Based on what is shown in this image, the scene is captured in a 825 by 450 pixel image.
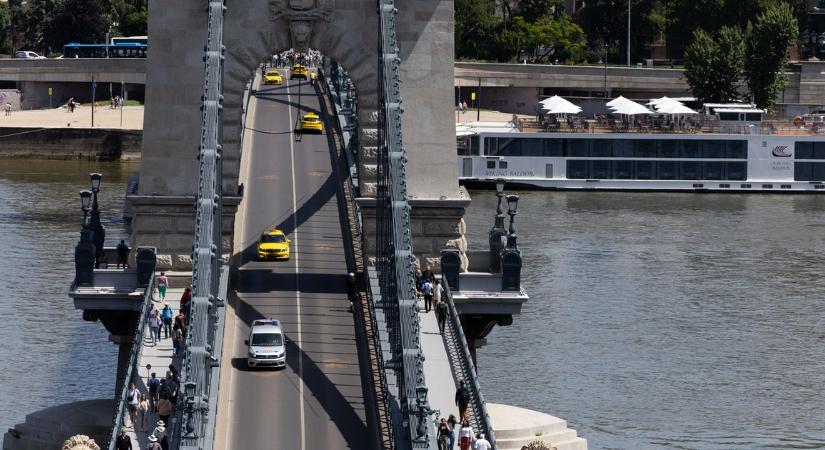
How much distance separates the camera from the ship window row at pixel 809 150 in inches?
4683

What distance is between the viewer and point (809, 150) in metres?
119

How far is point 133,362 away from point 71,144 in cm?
9166

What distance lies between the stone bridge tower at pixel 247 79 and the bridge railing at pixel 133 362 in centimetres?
291

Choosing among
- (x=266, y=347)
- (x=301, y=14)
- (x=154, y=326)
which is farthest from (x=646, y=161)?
(x=266, y=347)

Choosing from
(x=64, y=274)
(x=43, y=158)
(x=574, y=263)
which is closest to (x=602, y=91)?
(x=43, y=158)

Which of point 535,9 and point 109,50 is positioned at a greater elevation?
point 535,9

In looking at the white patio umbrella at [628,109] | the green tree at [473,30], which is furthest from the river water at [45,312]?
the green tree at [473,30]

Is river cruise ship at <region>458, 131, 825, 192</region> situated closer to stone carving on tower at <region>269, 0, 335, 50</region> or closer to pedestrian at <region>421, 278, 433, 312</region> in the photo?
stone carving on tower at <region>269, 0, 335, 50</region>

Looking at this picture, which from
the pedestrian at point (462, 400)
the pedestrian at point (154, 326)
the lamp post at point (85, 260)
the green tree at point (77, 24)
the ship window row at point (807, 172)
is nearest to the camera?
the pedestrian at point (462, 400)

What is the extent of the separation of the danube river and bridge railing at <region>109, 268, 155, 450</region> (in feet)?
43.0

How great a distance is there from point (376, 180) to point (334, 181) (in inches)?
1179

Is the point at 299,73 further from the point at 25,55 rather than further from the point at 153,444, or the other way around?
the point at 153,444

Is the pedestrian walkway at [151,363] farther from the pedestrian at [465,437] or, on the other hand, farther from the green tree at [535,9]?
the green tree at [535,9]

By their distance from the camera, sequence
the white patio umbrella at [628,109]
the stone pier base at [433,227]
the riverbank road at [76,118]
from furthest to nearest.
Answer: the riverbank road at [76,118]
the white patio umbrella at [628,109]
the stone pier base at [433,227]
